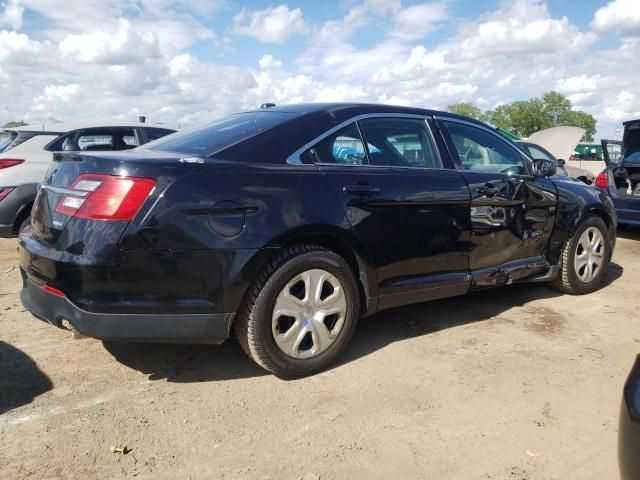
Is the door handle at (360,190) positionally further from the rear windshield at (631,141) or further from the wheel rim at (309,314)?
the rear windshield at (631,141)

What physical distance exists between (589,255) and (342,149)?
2794 millimetres

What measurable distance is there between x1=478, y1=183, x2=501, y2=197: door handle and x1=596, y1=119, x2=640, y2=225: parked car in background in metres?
4.50

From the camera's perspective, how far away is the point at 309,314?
10.5 feet

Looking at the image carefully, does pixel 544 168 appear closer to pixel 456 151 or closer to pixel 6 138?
pixel 456 151

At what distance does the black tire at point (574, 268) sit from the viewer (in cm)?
474

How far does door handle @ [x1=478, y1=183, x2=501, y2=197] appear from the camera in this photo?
3983 millimetres

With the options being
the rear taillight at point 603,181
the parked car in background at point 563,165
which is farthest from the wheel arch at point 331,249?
the parked car in background at point 563,165

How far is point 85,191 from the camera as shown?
110 inches

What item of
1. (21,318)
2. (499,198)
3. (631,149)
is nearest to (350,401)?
(499,198)

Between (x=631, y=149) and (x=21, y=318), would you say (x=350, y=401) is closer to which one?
(x=21, y=318)

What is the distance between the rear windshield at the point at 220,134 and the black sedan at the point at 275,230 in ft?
0.06

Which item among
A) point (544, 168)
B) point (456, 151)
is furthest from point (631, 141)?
point (456, 151)

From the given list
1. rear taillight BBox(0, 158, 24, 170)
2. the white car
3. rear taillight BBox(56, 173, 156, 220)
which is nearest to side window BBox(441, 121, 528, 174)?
rear taillight BBox(56, 173, 156, 220)

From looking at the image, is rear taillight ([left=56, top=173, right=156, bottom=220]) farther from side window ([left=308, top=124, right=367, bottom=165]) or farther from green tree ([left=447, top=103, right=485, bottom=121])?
green tree ([left=447, top=103, right=485, bottom=121])
